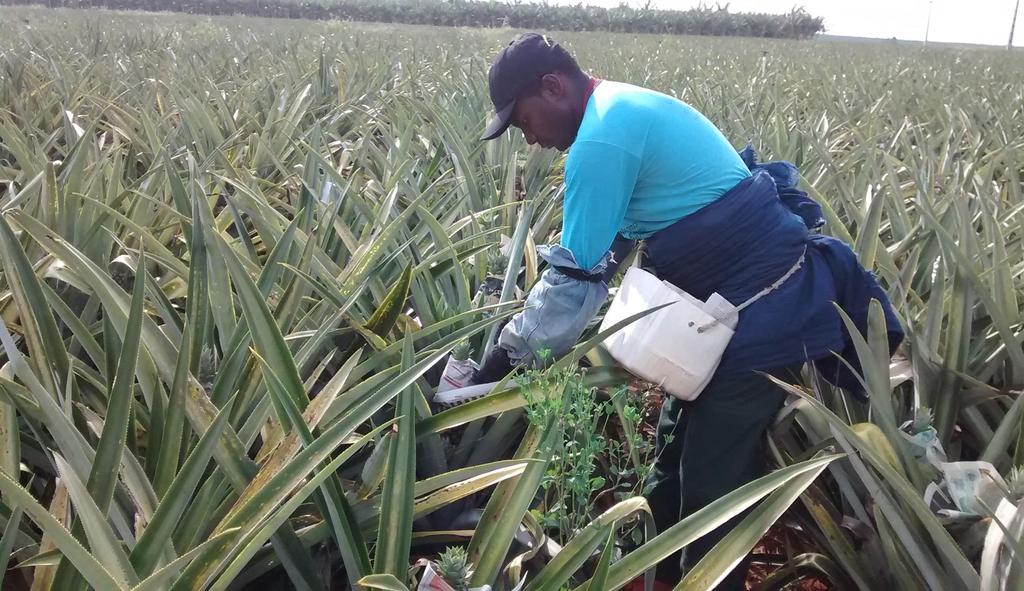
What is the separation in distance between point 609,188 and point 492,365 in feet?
1.23

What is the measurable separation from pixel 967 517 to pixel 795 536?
51 cm

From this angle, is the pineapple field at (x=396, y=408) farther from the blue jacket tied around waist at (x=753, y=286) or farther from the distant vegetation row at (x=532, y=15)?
the distant vegetation row at (x=532, y=15)

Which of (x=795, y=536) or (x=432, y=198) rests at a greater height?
(x=432, y=198)

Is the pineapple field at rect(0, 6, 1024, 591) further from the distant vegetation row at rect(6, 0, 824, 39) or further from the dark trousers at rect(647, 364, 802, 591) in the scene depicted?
the distant vegetation row at rect(6, 0, 824, 39)

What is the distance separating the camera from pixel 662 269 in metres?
1.42

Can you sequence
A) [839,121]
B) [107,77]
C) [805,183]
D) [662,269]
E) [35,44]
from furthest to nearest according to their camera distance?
[35,44] → [107,77] → [839,121] → [805,183] → [662,269]

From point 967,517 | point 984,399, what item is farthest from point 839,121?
point 967,517

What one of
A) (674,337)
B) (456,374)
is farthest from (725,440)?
(456,374)

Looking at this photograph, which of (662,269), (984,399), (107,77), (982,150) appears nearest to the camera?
(984,399)

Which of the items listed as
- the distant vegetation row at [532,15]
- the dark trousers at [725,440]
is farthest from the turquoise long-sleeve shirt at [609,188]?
the distant vegetation row at [532,15]

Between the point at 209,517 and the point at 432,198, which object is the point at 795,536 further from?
the point at 432,198

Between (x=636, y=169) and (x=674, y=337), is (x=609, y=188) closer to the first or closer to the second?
(x=636, y=169)

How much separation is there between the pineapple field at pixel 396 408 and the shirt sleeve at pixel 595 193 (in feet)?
0.70

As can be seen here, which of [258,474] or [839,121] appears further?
[839,121]
